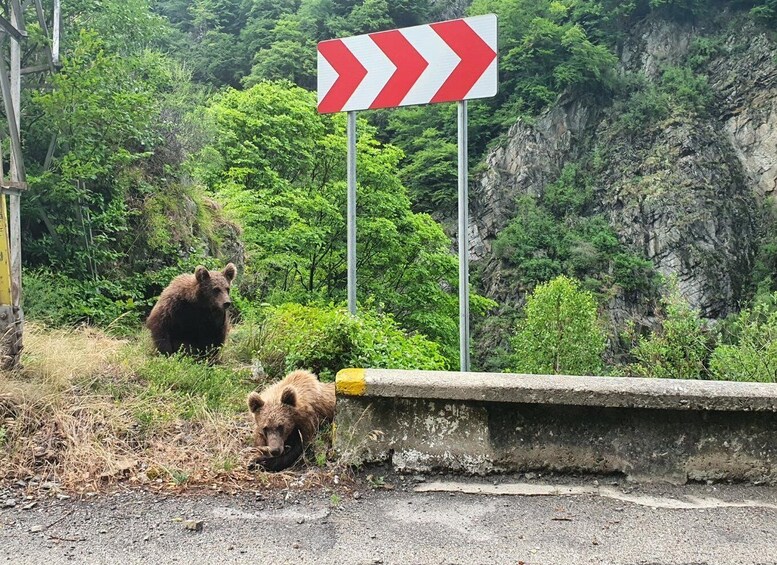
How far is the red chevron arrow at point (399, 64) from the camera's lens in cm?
451

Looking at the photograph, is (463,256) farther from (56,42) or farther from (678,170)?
(678,170)

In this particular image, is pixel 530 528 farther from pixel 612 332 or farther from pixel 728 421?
pixel 612 332

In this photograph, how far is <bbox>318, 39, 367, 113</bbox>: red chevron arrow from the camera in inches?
186

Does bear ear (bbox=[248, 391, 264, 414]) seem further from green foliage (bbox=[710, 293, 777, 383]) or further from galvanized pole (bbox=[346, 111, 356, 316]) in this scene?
green foliage (bbox=[710, 293, 777, 383])

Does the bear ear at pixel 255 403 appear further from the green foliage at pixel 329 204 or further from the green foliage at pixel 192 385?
the green foliage at pixel 329 204

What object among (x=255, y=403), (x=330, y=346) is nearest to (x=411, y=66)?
(x=330, y=346)

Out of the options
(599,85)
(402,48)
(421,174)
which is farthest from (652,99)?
(402,48)

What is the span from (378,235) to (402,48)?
1674 cm

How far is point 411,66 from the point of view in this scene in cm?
453

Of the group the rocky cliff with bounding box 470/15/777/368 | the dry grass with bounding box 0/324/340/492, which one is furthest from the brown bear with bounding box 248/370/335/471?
the rocky cliff with bounding box 470/15/777/368

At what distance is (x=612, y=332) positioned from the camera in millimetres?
40375

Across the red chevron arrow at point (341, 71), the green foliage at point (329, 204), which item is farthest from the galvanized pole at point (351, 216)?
the green foliage at point (329, 204)

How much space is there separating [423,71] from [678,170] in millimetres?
50021

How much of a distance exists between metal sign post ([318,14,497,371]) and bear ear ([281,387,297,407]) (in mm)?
1239
